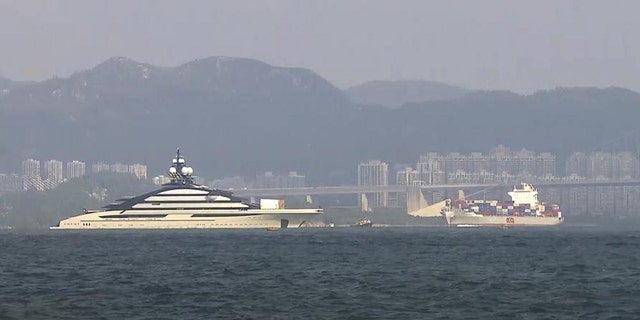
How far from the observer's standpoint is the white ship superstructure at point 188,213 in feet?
632

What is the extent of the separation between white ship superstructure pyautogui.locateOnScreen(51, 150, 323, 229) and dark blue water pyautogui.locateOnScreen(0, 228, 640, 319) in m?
89.6

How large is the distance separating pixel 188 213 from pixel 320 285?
129 m

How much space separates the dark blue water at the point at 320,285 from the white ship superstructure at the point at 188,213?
8957 cm

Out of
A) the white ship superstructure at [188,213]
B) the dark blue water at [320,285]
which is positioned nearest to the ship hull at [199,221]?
the white ship superstructure at [188,213]

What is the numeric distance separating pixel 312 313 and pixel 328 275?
64.0 feet

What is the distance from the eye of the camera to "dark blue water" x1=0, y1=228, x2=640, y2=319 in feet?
175

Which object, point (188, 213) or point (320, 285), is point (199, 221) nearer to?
point (188, 213)

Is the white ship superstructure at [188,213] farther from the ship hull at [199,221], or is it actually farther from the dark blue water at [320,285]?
the dark blue water at [320,285]

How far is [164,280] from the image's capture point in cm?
6781

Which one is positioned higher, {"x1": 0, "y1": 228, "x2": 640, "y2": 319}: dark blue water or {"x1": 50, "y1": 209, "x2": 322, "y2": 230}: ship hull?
{"x1": 50, "y1": 209, "x2": 322, "y2": 230}: ship hull

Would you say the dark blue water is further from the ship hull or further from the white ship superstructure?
the white ship superstructure

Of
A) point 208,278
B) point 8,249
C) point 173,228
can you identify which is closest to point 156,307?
point 208,278

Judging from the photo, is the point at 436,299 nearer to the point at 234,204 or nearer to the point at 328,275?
the point at 328,275

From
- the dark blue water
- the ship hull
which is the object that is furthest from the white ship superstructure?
the dark blue water
